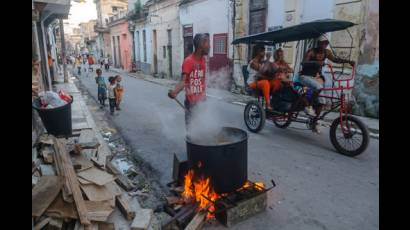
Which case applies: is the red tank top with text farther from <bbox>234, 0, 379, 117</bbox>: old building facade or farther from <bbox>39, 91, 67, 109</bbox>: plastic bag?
<bbox>234, 0, 379, 117</bbox>: old building facade

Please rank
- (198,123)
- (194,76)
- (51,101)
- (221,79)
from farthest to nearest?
1. (221,79)
2. (51,101)
3. (194,76)
4. (198,123)

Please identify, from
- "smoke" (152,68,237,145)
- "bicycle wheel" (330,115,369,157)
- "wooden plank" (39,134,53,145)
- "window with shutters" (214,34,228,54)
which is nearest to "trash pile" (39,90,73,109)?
"wooden plank" (39,134,53,145)

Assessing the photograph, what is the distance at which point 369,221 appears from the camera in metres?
3.42

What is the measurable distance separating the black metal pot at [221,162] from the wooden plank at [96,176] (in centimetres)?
125

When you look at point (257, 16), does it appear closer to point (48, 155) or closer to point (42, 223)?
point (48, 155)

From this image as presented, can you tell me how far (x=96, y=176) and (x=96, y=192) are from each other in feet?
1.04

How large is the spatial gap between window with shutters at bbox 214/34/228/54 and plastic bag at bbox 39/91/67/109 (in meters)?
11.0

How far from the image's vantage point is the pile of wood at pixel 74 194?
3.04 meters

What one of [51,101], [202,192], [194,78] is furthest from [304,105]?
[51,101]

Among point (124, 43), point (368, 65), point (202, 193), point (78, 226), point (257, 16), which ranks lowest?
point (78, 226)

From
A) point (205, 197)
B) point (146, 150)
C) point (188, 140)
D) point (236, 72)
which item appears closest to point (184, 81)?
point (188, 140)

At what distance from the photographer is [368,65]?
8.83 meters
